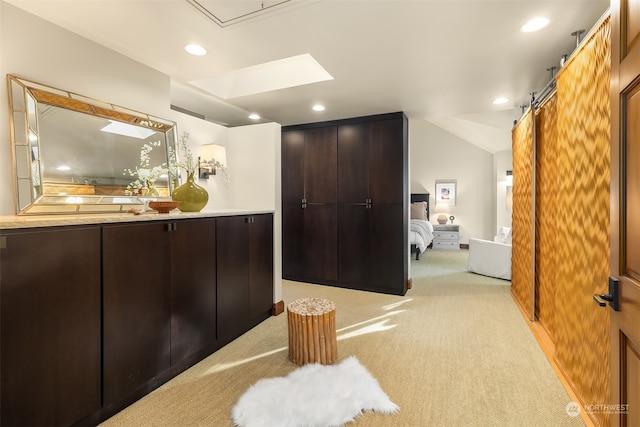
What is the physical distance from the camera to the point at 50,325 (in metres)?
1.47

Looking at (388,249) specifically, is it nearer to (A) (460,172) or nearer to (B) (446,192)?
(B) (446,192)

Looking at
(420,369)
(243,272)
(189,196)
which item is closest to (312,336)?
(420,369)

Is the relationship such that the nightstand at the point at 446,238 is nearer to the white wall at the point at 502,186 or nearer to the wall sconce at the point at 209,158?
the white wall at the point at 502,186

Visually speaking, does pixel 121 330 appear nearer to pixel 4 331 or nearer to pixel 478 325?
pixel 4 331

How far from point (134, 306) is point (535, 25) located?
10.7 feet

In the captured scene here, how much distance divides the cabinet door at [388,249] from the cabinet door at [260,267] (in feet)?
5.30

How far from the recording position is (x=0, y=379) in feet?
4.26

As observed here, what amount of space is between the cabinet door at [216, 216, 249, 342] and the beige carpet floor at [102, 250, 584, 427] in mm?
169

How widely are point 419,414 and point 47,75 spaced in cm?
323

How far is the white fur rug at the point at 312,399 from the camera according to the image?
1.71m

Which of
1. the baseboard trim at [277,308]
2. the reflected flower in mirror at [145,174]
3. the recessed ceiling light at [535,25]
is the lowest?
the baseboard trim at [277,308]

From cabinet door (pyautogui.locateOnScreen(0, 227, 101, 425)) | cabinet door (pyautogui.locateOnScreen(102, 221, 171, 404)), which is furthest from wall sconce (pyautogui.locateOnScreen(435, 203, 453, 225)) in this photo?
cabinet door (pyautogui.locateOnScreen(0, 227, 101, 425))

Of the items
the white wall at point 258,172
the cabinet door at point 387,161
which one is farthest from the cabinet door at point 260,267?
the cabinet door at point 387,161

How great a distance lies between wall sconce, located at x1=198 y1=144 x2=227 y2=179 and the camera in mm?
3262
